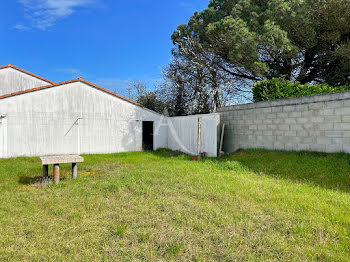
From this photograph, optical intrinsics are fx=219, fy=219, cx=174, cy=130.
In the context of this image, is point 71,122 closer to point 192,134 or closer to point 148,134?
point 148,134

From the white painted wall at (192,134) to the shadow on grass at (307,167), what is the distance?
6.42 feet

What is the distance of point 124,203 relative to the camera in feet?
12.1

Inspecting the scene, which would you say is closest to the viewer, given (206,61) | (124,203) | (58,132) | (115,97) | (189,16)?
(124,203)

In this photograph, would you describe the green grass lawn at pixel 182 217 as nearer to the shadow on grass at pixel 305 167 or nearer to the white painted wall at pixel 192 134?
the shadow on grass at pixel 305 167

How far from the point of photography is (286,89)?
8242 millimetres

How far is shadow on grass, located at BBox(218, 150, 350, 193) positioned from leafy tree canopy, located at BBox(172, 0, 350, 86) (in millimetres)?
4661

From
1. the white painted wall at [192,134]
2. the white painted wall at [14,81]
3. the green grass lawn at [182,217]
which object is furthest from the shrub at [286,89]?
the white painted wall at [14,81]

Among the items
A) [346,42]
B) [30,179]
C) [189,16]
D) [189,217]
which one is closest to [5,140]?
[30,179]

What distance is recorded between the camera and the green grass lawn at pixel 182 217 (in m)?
2.35

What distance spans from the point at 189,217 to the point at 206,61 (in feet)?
39.8

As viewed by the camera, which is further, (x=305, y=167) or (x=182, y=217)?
(x=305, y=167)

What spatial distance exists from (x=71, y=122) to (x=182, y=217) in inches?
345

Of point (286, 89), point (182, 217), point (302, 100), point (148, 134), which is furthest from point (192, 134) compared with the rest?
point (182, 217)

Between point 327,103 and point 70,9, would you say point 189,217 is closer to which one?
point 327,103
